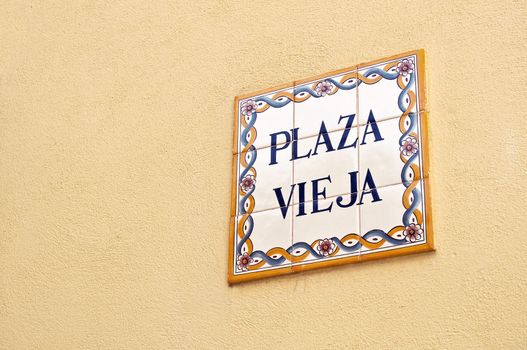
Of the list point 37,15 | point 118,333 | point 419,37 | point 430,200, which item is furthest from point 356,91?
point 37,15

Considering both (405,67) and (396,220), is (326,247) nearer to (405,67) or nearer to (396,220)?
(396,220)

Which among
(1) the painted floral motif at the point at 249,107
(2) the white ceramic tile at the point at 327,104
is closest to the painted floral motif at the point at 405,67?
(2) the white ceramic tile at the point at 327,104

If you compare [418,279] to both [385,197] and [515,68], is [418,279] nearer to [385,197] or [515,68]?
[385,197]

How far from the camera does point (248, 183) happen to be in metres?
3.87

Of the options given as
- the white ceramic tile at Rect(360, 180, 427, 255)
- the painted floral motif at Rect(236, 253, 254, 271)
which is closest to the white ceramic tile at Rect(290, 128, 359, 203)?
the white ceramic tile at Rect(360, 180, 427, 255)

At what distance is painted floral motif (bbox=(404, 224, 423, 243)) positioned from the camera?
346 cm

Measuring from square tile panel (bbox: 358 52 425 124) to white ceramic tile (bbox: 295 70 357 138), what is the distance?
32 millimetres

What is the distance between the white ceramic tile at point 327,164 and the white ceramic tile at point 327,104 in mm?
36

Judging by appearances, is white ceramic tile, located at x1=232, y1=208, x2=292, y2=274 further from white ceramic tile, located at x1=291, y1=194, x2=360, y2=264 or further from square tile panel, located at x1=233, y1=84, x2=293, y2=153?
square tile panel, located at x1=233, y1=84, x2=293, y2=153

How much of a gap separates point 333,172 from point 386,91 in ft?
1.03

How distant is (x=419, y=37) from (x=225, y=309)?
1.08m

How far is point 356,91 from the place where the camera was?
382 centimetres

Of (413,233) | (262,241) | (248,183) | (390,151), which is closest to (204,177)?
(248,183)

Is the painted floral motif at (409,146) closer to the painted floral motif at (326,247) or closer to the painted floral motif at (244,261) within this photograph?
the painted floral motif at (326,247)
